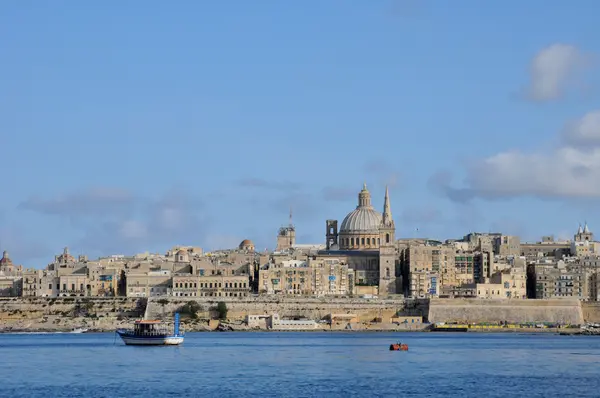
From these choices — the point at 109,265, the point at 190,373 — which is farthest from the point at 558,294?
the point at 190,373

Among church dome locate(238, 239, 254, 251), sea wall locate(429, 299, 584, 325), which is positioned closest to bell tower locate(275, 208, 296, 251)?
church dome locate(238, 239, 254, 251)

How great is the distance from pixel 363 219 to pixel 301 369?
7696cm

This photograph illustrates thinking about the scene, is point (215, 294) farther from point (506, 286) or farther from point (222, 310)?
point (506, 286)

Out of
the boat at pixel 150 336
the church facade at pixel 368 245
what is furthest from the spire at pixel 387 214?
→ the boat at pixel 150 336

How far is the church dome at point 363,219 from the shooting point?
134875 mm

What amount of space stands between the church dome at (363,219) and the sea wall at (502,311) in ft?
77.2

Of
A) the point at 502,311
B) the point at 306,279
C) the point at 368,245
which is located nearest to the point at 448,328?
the point at 502,311

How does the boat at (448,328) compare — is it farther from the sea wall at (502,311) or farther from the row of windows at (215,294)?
the row of windows at (215,294)

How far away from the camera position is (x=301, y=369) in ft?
194

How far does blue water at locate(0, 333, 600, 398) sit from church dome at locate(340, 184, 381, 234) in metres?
48.7

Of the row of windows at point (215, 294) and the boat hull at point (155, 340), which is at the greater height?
the row of windows at point (215, 294)

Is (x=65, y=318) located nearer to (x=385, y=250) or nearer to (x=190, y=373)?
(x=385, y=250)

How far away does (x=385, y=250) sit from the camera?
123 m

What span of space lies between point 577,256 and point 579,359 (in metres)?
64.7
